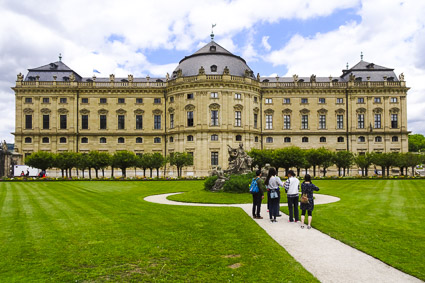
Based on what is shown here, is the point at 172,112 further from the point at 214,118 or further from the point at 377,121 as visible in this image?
the point at 377,121

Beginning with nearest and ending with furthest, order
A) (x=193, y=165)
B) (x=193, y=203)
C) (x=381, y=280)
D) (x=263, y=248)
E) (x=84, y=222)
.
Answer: (x=381, y=280) < (x=263, y=248) < (x=84, y=222) < (x=193, y=203) < (x=193, y=165)

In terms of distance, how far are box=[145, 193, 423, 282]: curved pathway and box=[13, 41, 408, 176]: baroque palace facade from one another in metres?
56.9

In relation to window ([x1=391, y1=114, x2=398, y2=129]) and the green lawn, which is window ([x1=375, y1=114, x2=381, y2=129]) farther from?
the green lawn

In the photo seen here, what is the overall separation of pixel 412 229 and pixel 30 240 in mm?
14688

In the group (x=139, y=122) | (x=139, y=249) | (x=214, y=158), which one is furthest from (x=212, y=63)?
(x=139, y=249)

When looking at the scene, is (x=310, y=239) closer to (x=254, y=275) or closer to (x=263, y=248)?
(x=263, y=248)

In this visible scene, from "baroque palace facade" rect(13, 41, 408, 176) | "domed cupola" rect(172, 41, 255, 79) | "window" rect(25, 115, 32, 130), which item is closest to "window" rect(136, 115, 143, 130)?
"baroque palace facade" rect(13, 41, 408, 176)

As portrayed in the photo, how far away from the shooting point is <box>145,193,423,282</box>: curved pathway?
812cm

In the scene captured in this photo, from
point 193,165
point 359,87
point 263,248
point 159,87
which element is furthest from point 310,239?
point 359,87

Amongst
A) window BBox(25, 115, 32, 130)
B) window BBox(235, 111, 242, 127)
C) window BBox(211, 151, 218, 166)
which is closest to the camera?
window BBox(211, 151, 218, 166)

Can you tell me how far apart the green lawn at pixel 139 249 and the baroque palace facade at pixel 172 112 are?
54.0m

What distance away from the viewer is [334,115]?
7269cm

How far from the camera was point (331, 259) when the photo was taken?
31.3ft

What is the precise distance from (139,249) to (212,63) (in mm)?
59659
